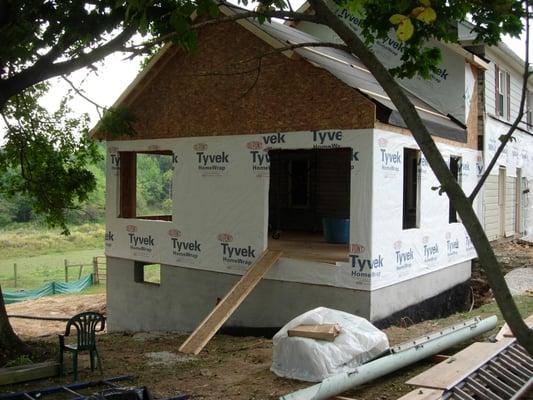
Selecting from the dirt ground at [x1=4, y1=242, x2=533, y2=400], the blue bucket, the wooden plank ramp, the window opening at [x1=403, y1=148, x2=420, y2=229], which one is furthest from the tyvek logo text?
the window opening at [x1=403, y1=148, x2=420, y2=229]

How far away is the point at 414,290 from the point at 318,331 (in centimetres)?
535

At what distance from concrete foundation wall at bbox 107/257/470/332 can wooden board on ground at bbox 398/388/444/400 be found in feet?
14.5

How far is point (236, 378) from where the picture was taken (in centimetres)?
785

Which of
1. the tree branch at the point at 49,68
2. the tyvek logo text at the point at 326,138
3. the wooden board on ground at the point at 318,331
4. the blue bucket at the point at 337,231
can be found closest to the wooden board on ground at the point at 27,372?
the wooden board on ground at the point at 318,331

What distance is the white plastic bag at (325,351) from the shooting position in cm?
717

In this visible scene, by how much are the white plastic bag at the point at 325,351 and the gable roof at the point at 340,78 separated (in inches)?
153

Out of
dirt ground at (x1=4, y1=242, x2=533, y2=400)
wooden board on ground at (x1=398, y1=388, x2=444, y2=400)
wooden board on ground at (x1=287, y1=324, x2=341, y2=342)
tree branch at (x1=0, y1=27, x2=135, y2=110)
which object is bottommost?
dirt ground at (x1=4, y1=242, x2=533, y2=400)

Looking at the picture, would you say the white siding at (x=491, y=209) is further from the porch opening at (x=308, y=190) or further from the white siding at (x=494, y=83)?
the porch opening at (x=308, y=190)

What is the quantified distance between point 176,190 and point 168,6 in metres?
6.75

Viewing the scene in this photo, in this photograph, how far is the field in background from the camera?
40906 millimetres

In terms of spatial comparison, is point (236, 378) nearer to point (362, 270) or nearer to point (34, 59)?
point (362, 270)

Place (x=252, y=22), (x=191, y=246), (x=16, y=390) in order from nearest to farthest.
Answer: (x=16, y=390)
(x=252, y=22)
(x=191, y=246)

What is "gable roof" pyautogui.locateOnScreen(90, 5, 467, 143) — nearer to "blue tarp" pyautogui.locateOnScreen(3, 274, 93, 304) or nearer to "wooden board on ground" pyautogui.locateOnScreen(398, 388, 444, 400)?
"wooden board on ground" pyautogui.locateOnScreen(398, 388, 444, 400)

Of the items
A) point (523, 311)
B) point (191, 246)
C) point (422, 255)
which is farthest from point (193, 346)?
point (523, 311)
